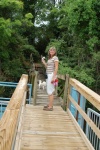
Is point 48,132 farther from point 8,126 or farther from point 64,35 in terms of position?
point 64,35

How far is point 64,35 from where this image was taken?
1956cm

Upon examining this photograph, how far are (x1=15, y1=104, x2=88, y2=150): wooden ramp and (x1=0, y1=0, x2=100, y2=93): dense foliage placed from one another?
7590mm

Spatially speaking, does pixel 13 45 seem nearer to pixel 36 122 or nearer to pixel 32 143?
pixel 36 122

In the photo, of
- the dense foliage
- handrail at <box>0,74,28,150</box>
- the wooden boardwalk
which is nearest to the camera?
handrail at <box>0,74,28,150</box>

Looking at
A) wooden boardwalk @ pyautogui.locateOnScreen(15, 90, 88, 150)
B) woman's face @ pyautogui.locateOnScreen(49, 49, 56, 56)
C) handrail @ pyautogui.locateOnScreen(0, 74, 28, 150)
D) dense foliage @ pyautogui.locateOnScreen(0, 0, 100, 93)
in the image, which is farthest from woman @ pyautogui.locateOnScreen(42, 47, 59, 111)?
dense foliage @ pyautogui.locateOnScreen(0, 0, 100, 93)

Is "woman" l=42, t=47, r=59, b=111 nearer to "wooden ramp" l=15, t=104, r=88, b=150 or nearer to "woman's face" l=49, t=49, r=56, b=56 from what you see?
"woman's face" l=49, t=49, r=56, b=56

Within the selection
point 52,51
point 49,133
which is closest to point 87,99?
point 49,133

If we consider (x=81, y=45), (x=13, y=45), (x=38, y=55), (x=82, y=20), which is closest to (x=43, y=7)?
(x=38, y=55)

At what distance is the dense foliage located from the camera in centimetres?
1393

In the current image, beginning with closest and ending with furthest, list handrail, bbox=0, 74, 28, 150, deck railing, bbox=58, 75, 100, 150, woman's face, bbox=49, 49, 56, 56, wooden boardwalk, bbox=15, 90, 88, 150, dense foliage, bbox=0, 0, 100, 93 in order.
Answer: handrail, bbox=0, 74, 28, 150
deck railing, bbox=58, 75, 100, 150
wooden boardwalk, bbox=15, 90, 88, 150
woman's face, bbox=49, 49, 56, 56
dense foliage, bbox=0, 0, 100, 93

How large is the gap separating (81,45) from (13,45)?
5.03 m

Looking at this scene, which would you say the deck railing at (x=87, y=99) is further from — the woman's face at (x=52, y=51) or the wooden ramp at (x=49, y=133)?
the woman's face at (x=52, y=51)

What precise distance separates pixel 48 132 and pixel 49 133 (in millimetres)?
62

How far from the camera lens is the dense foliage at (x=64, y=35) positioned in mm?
13930
